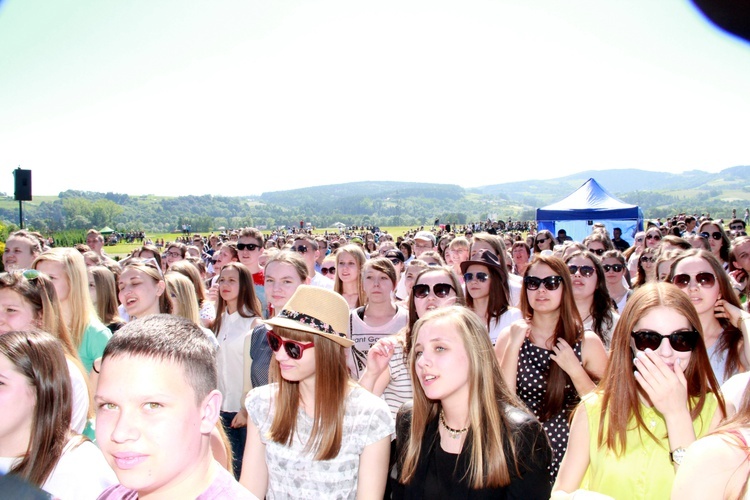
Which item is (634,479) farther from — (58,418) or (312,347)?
(58,418)

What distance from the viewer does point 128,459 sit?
1.46 metres

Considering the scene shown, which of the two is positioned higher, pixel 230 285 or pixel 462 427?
pixel 230 285

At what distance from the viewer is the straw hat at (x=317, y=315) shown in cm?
264

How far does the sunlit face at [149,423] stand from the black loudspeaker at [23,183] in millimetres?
17567

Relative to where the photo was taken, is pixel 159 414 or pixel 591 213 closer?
pixel 159 414

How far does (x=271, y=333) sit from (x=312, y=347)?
228 millimetres

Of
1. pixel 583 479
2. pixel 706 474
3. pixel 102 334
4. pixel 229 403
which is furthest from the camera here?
pixel 229 403

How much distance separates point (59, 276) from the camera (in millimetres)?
4297

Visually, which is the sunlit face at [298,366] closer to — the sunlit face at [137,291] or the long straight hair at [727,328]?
the sunlit face at [137,291]

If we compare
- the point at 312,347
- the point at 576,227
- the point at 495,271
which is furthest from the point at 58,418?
the point at 576,227

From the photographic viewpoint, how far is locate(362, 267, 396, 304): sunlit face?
4.66 m

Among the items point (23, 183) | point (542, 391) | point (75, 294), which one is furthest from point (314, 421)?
point (23, 183)

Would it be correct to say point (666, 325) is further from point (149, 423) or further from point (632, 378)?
point (149, 423)

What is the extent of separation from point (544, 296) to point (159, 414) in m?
2.85
